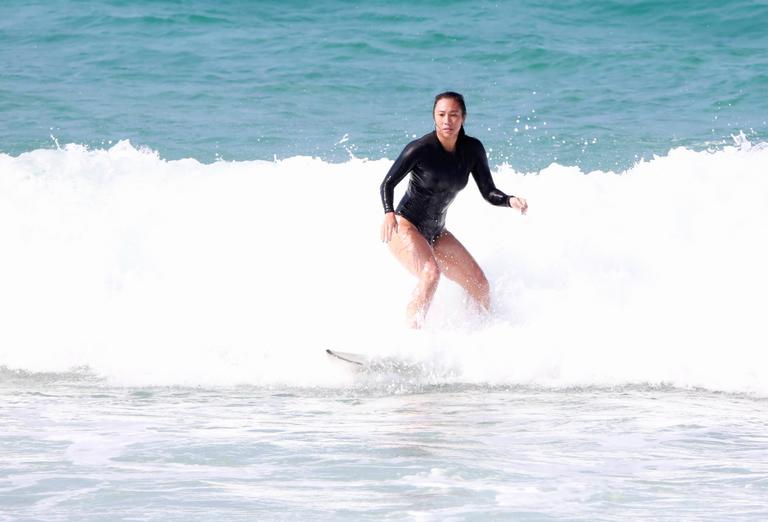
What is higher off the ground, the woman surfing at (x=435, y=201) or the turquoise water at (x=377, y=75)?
the turquoise water at (x=377, y=75)

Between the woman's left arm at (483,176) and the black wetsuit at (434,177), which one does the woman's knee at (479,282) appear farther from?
the woman's left arm at (483,176)

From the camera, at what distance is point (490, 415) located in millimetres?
5672

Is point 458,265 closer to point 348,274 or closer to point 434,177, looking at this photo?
point 434,177

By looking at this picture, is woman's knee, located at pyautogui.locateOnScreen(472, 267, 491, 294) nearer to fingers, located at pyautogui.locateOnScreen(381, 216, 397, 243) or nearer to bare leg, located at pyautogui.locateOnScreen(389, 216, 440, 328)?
bare leg, located at pyautogui.locateOnScreen(389, 216, 440, 328)

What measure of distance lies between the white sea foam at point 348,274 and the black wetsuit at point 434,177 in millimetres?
739

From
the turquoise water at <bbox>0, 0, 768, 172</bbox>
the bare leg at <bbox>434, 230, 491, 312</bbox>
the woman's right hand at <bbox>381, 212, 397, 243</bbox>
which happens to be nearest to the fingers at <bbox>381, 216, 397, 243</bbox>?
the woman's right hand at <bbox>381, 212, 397, 243</bbox>

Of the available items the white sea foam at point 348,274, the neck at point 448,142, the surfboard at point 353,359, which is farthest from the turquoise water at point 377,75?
the surfboard at point 353,359

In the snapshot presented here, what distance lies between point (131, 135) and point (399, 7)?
480cm

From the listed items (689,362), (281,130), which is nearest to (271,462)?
(689,362)

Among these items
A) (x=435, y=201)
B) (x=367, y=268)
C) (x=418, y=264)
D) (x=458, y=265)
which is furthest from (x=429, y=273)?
(x=367, y=268)

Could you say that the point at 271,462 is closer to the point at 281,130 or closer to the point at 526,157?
the point at 526,157

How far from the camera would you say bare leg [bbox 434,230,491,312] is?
695 cm

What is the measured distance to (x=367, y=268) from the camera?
8.65 meters

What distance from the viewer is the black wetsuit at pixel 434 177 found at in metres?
6.71
